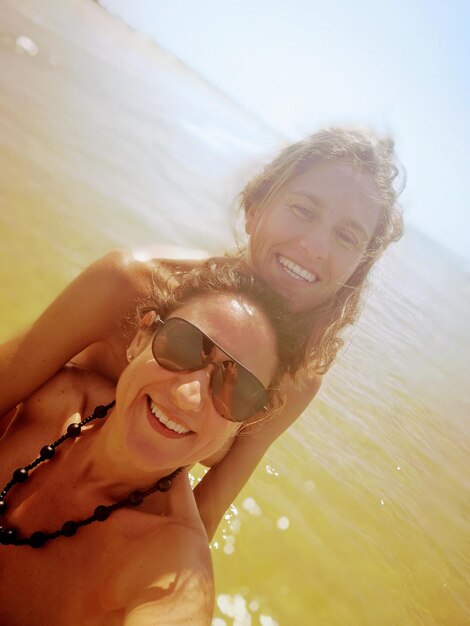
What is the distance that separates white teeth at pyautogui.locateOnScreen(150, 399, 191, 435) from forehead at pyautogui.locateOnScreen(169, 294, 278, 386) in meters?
0.33

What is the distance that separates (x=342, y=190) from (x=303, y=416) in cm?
333

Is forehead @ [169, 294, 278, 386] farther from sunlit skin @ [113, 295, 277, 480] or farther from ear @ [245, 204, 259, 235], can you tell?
ear @ [245, 204, 259, 235]

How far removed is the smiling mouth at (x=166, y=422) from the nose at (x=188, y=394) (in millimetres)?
65

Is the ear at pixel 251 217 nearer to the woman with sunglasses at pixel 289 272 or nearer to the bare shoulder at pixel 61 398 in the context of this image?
the woman with sunglasses at pixel 289 272

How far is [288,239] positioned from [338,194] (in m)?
0.37

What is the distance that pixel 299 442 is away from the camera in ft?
16.4

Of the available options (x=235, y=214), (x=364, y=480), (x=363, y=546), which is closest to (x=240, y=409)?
(x=235, y=214)

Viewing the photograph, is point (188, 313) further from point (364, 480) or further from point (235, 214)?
point (364, 480)

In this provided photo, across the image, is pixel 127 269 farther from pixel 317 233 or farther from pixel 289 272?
pixel 317 233

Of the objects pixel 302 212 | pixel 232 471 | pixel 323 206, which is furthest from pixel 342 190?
pixel 232 471

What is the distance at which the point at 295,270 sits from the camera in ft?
8.85

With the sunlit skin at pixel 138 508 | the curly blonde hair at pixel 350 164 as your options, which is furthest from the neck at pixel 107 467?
the curly blonde hair at pixel 350 164

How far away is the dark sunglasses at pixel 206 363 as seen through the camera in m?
1.85

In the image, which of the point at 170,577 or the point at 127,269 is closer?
the point at 170,577
